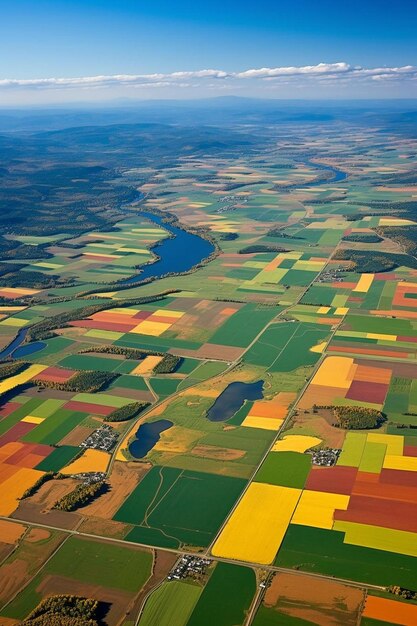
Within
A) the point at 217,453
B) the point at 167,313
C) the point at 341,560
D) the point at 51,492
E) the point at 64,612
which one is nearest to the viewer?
the point at 64,612

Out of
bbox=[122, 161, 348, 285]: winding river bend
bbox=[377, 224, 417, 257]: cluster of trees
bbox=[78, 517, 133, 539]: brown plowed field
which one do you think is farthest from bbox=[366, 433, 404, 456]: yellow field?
bbox=[377, 224, 417, 257]: cluster of trees

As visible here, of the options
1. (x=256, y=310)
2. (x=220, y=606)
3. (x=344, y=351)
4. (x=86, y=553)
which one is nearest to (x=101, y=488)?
(x=86, y=553)

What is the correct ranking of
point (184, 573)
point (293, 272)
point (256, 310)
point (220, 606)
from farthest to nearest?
point (293, 272) < point (256, 310) < point (184, 573) < point (220, 606)

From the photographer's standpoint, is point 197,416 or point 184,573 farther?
point 197,416

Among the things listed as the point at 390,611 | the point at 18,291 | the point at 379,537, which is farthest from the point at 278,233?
the point at 390,611

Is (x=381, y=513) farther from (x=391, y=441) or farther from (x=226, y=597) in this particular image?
(x=226, y=597)

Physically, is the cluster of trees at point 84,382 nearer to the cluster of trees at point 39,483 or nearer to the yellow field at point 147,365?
the yellow field at point 147,365

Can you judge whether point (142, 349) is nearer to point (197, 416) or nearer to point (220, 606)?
point (197, 416)

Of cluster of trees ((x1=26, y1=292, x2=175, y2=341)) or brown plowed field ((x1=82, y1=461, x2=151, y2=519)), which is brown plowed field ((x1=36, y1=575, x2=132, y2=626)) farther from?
cluster of trees ((x1=26, y1=292, x2=175, y2=341))
